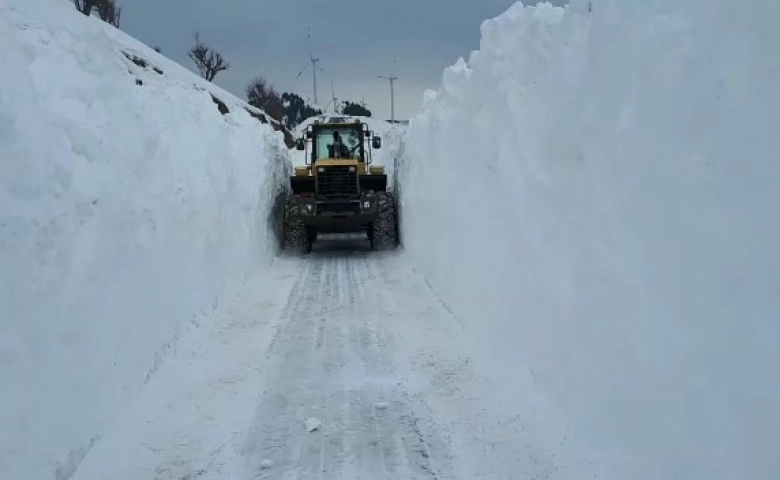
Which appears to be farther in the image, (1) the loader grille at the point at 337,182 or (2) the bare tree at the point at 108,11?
(2) the bare tree at the point at 108,11

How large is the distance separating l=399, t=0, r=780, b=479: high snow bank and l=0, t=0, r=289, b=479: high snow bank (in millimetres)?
3101

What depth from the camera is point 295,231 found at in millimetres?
15422

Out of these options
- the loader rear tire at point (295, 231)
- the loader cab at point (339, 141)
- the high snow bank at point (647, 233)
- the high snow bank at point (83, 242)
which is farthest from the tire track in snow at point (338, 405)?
the loader cab at point (339, 141)

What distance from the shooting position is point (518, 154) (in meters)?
6.32

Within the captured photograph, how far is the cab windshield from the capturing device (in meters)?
17.2

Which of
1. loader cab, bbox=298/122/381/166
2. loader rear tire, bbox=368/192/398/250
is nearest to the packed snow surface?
loader rear tire, bbox=368/192/398/250

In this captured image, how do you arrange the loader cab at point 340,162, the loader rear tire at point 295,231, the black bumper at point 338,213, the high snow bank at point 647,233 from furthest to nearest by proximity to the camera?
the loader cab at point 340,162 < the loader rear tire at point 295,231 < the black bumper at point 338,213 < the high snow bank at point 647,233

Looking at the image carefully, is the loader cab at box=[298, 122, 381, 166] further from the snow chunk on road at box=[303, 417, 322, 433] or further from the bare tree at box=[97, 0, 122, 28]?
the bare tree at box=[97, 0, 122, 28]

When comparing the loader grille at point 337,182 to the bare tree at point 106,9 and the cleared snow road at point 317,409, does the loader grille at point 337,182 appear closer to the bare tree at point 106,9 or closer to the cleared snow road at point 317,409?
the cleared snow road at point 317,409

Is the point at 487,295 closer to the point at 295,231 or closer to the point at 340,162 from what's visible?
the point at 295,231

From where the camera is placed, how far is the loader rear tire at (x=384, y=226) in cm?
1539

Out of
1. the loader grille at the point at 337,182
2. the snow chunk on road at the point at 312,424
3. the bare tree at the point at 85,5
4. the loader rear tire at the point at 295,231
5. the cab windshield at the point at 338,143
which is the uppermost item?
the bare tree at the point at 85,5

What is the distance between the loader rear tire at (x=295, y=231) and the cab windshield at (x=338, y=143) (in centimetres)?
223

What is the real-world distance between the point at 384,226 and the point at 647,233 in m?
12.0
